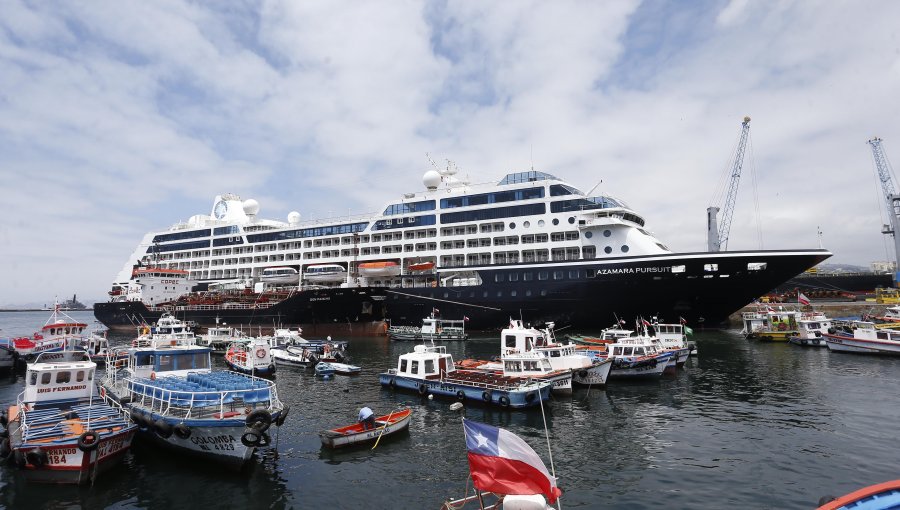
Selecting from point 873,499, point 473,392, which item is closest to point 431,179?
point 473,392

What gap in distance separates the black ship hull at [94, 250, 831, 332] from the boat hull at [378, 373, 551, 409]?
2398cm

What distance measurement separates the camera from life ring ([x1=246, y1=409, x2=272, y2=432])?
1390 cm

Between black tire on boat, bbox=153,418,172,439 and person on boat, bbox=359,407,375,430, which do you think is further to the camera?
person on boat, bbox=359,407,375,430

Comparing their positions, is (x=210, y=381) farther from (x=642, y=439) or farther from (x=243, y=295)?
(x=243, y=295)

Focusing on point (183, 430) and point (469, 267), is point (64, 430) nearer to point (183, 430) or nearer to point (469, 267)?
point (183, 430)

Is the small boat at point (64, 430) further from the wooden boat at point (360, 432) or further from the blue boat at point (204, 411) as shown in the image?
the wooden boat at point (360, 432)

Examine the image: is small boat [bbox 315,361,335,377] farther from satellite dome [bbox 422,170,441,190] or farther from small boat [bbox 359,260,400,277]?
satellite dome [bbox 422,170,441,190]

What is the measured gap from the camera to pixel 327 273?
62875 millimetres

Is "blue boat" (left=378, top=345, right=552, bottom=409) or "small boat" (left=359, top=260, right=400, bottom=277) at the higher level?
"small boat" (left=359, top=260, right=400, bottom=277)

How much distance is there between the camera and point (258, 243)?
73.3 m

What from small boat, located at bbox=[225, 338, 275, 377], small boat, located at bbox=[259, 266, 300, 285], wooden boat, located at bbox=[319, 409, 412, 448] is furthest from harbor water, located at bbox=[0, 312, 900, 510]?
small boat, located at bbox=[259, 266, 300, 285]

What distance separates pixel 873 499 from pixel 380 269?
54.1 metres

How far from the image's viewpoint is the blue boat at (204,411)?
14.1 m

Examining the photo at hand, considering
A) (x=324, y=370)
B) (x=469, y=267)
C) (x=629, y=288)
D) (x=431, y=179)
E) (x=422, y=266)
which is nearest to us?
(x=324, y=370)
